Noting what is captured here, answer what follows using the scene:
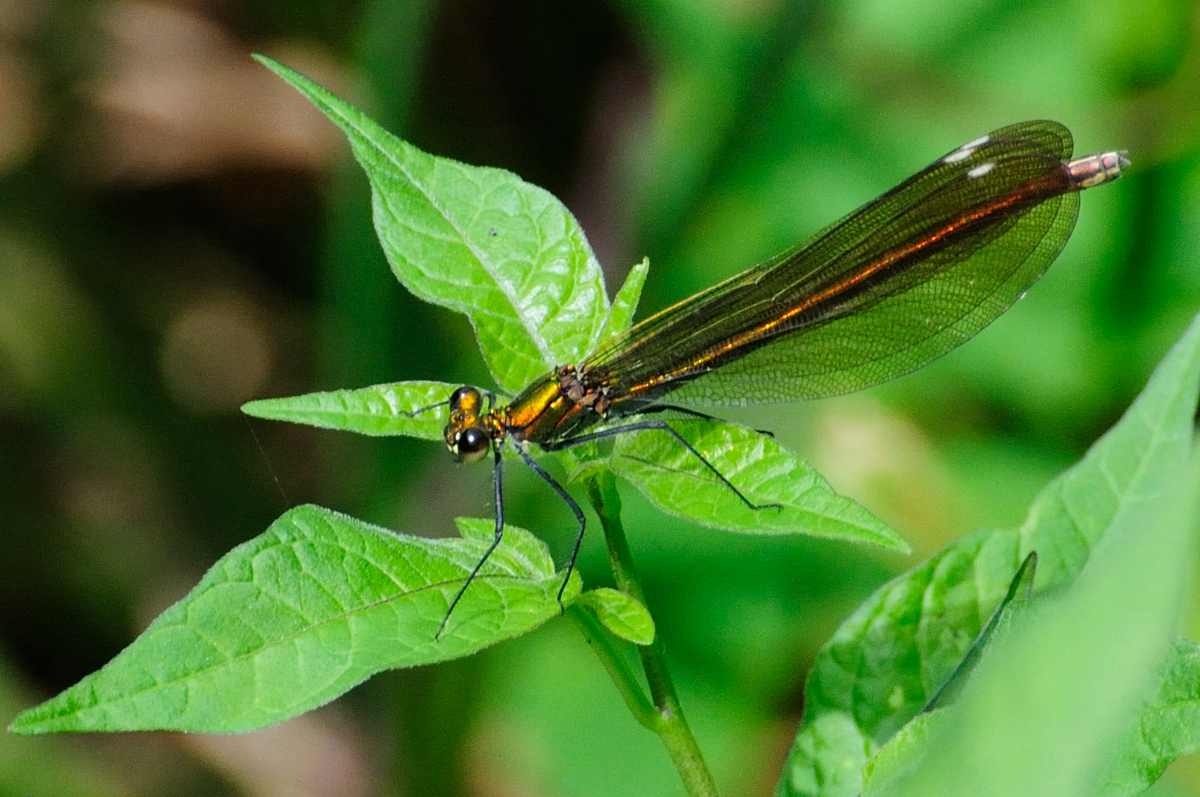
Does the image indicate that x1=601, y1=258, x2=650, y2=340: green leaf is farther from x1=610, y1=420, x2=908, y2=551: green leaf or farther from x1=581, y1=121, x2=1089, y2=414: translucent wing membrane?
x1=581, y1=121, x2=1089, y2=414: translucent wing membrane

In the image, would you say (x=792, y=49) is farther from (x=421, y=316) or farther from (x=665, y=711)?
(x=665, y=711)

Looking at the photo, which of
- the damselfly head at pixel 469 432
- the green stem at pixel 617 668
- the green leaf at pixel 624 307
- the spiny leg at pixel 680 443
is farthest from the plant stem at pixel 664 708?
the damselfly head at pixel 469 432

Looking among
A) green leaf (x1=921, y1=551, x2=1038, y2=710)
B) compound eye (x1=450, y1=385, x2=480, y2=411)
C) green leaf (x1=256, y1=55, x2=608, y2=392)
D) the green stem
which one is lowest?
green leaf (x1=921, y1=551, x2=1038, y2=710)

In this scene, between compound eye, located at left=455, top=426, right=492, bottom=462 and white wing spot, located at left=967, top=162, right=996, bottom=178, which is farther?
white wing spot, located at left=967, top=162, right=996, bottom=178

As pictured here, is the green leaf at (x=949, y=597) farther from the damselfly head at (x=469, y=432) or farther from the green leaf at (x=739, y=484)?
the damselfly head at (x=469, y=432)

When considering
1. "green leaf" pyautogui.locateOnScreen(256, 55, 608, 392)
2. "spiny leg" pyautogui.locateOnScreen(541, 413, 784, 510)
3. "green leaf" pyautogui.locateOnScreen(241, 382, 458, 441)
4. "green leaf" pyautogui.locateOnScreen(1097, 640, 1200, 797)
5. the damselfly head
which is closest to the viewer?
"green leaf" pyautogui.locateOnScreen(1097, 640, 1200, 797)

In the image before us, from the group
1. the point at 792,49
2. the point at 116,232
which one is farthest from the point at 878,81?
the point at 116,232

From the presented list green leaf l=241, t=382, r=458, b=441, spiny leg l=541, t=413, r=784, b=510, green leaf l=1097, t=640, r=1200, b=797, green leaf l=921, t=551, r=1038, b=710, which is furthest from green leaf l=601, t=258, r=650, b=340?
green leaf l=1097, t=640, r=1200, b=797

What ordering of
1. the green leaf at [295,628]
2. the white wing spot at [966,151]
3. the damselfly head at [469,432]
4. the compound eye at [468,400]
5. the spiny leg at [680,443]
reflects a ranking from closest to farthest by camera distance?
the green leaf at [295,628] < the spiny leg at [680,443] < the compound eye at [468,400] < the damselfly head at [469,432] < the white wing spot at [966,151]
